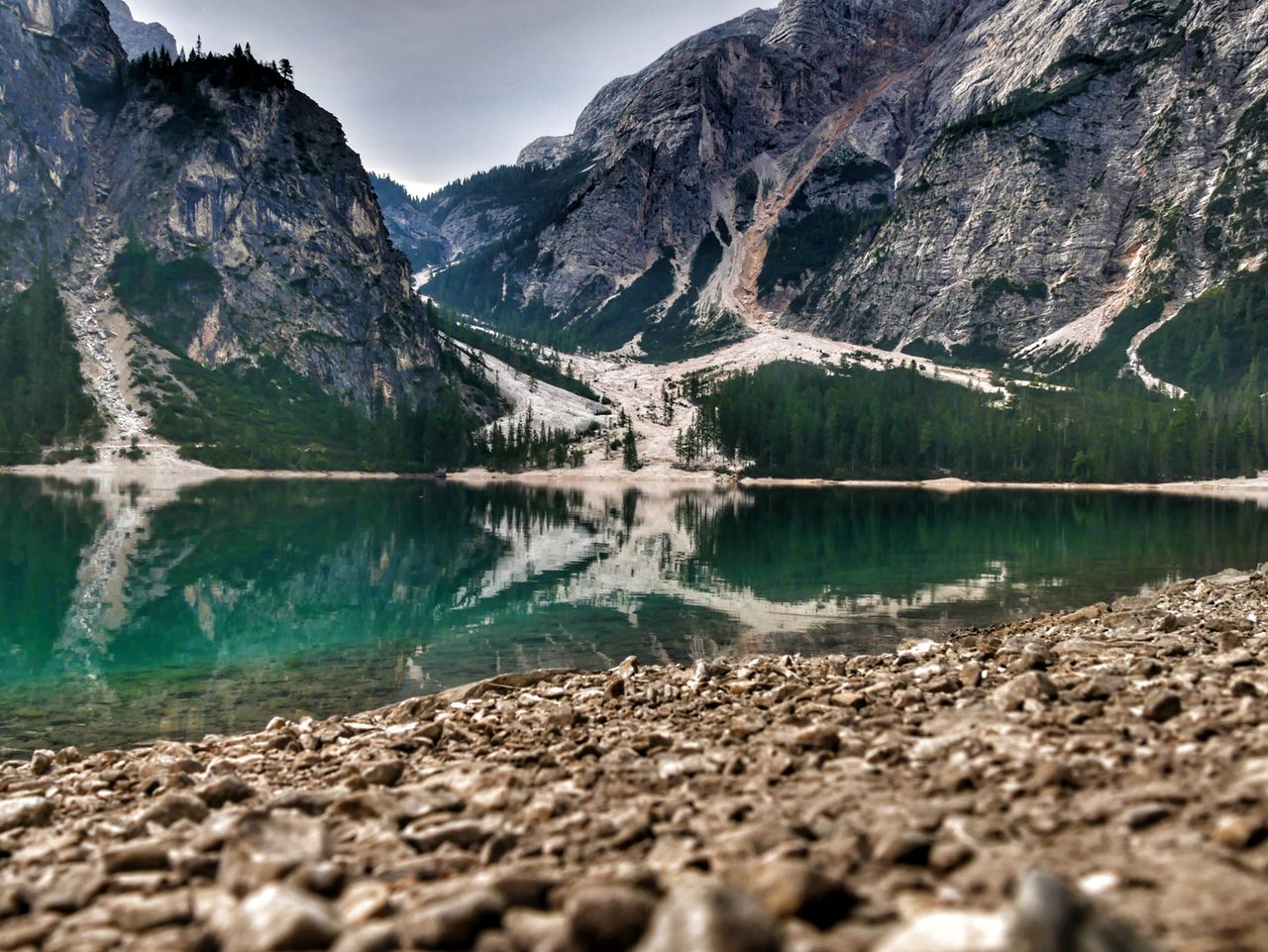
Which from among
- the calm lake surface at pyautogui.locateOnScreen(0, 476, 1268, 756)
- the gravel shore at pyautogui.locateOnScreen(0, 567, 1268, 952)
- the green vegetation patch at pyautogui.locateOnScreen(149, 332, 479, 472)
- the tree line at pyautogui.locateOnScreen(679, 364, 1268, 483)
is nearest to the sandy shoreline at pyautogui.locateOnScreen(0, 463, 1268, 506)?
the green vegetation patch at pyautogui.locateOnScreen(149, 332, 479, 472)

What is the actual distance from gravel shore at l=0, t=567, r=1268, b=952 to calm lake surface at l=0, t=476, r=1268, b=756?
463 inches

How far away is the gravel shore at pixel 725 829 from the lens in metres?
4.25

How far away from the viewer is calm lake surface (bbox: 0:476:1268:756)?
23203 millimetres

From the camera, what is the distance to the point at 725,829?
6.42 meters

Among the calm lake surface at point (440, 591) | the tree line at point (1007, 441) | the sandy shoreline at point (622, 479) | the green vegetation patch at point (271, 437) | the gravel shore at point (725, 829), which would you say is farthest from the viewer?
the green vegetation patch at point (271, 437)

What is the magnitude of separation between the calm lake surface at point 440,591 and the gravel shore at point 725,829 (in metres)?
11.8

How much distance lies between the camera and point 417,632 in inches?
1223

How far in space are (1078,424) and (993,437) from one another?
18.9m

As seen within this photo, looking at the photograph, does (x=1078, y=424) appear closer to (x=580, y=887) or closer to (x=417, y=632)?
(x=417, y=632)

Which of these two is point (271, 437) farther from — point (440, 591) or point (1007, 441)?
point (1007, 441)

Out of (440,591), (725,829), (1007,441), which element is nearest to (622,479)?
(1007,441)

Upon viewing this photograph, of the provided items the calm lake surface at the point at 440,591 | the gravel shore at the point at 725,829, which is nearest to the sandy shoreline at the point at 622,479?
the calm lake surface at the point at 440,591

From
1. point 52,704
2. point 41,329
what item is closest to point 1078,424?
point 52,704

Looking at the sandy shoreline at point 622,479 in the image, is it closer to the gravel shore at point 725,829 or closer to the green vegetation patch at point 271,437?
the green vegetation patch at point 271,437
